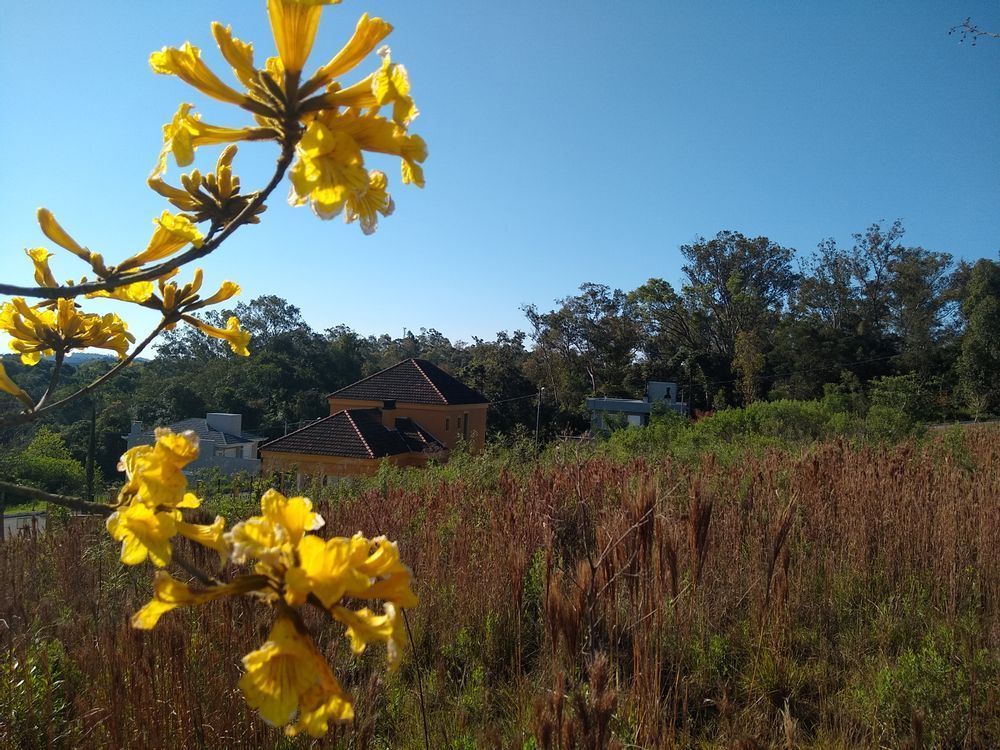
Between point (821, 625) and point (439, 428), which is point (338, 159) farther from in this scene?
point (439, 428)

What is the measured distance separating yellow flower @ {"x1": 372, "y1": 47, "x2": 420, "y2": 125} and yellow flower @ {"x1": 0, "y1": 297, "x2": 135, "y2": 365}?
2.23ft

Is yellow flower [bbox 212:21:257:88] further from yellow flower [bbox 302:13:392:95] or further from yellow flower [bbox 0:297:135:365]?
yellow flower [bbox 0:297:135:365]

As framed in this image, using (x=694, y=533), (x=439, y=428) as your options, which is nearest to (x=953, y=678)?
(x=694, y=533)

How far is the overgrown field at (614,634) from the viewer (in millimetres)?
1530

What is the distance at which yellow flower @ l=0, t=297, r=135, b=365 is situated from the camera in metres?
0.93

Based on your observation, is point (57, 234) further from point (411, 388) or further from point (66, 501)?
point (411, 388)

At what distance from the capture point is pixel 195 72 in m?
0.62

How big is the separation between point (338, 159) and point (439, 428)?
75.5 ft

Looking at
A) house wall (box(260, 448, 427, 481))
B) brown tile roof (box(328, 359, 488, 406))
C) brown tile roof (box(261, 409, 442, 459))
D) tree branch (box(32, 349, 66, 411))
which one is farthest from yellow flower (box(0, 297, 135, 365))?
brown tile roof (box(328, 359, 488, 406))

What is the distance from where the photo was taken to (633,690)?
1657 mm

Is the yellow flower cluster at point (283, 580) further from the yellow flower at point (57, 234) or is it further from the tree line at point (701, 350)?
the tree line at point (701, 350)

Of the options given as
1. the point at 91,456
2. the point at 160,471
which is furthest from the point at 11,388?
the point at 91,456

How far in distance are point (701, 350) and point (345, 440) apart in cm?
2019

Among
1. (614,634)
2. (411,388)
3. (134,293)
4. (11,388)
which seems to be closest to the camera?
(11,388)
